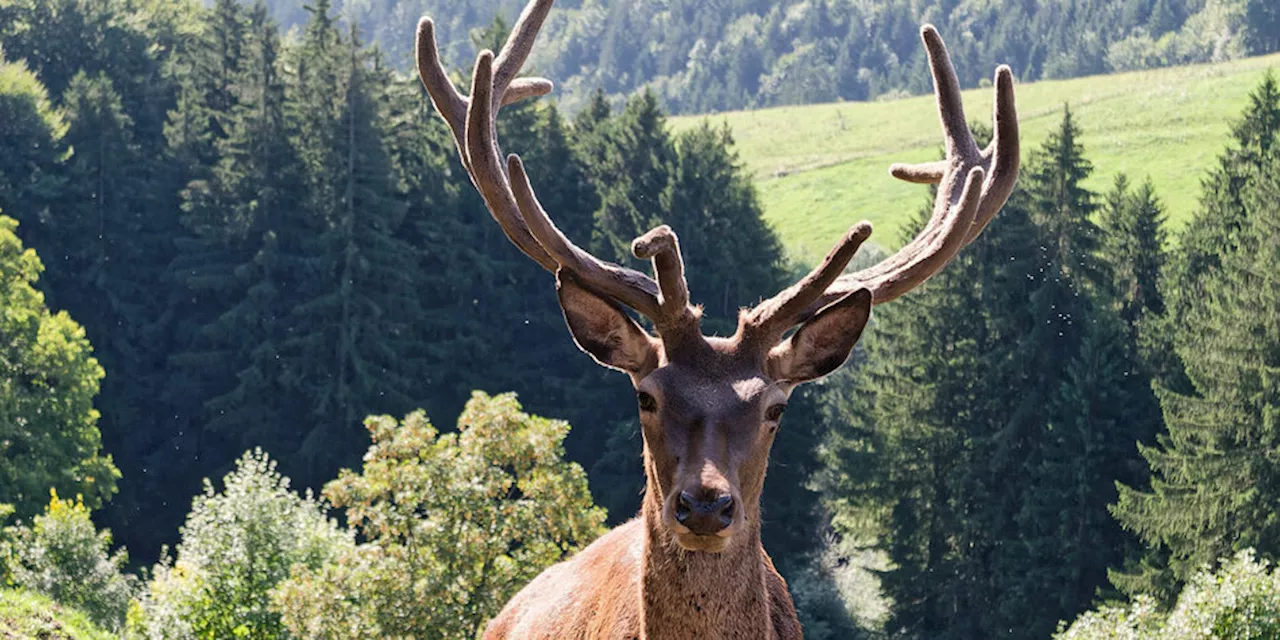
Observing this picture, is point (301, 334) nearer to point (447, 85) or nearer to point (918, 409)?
point (918, 409)

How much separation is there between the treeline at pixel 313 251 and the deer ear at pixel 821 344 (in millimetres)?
45099

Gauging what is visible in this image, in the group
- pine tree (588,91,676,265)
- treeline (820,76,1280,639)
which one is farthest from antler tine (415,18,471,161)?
pine tree (588,91,676,265)

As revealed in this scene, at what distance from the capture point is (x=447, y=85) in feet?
32.6

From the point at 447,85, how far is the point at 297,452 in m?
48.5

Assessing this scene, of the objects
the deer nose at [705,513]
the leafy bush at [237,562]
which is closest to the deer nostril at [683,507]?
the deer nose at [705,513]

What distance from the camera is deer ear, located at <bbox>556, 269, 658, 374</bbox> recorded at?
27.3 feet

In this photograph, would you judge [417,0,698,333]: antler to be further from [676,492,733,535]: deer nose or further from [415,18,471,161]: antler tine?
[676,492,733,535]: deer nose

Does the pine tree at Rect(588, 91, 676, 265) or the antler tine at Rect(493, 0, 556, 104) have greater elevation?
the pine tree at Rect(588, 91, 676, 265)

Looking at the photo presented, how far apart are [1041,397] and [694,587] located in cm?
4230

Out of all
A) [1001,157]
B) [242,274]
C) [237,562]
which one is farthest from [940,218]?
[242,274]

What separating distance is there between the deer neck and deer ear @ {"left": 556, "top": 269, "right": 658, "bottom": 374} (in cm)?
62

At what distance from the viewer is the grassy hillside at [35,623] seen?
19453 mm

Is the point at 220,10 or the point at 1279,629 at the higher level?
the point at 220,10

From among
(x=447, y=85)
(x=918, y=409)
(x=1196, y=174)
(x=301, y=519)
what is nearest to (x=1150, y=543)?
(x=918, y=409)
